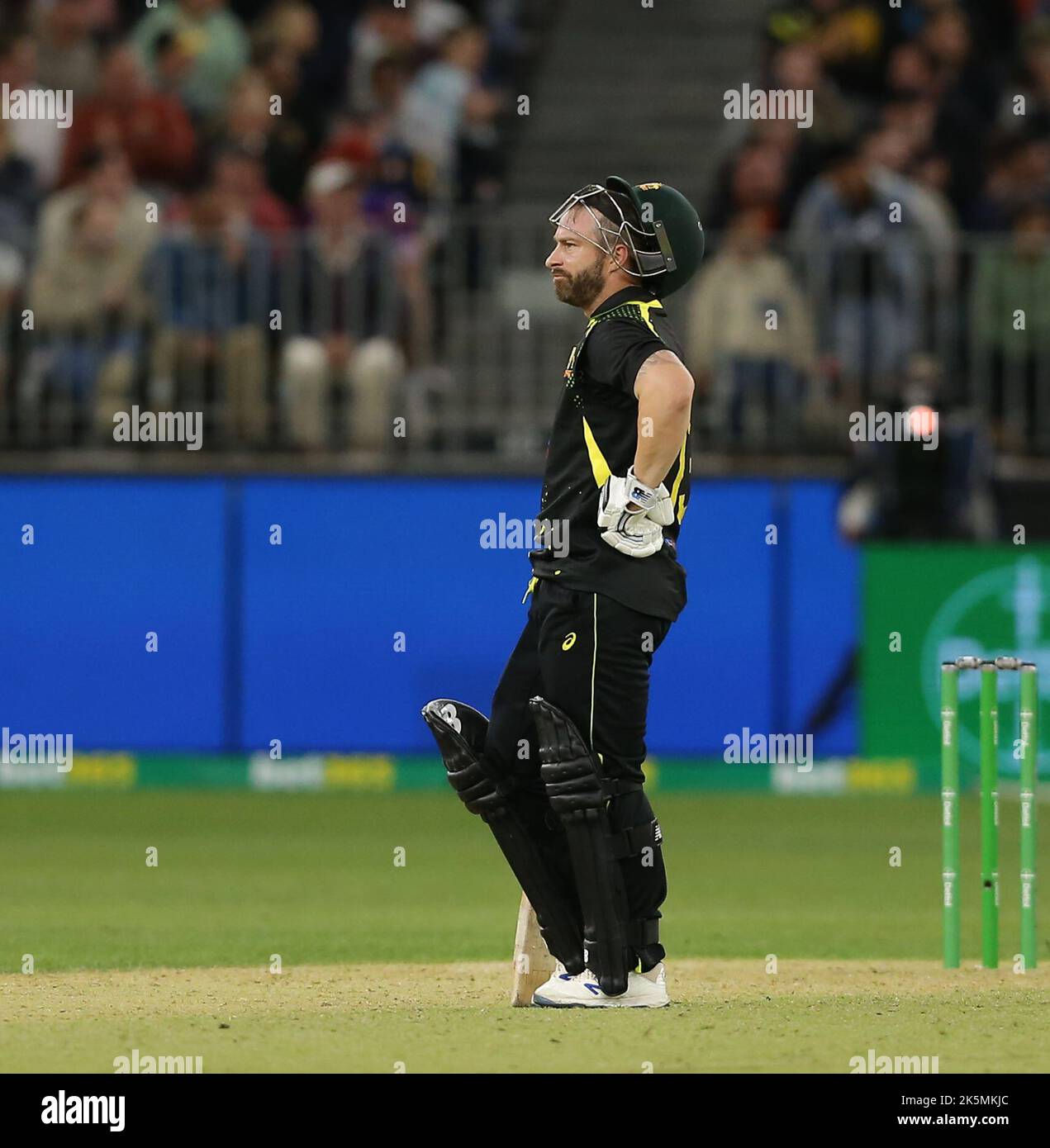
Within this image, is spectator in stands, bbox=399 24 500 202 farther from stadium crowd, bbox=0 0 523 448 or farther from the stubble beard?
the stubble beard

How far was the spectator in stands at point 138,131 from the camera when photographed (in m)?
19.7

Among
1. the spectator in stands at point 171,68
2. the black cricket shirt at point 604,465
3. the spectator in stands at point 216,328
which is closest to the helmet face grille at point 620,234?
the black cricket shirt at point 604,465

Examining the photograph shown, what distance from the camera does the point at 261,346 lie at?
1794 cm

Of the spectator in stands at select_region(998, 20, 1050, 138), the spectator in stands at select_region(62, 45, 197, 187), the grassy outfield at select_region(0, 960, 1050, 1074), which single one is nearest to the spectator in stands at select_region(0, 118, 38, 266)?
the spectator in stands at select_region(62, 45, 197, 187)

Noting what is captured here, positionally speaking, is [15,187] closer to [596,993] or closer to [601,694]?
[601,694]

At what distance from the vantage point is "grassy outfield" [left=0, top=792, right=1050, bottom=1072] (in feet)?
26.1

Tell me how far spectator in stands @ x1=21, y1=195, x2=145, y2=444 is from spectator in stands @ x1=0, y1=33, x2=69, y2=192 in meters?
1.66

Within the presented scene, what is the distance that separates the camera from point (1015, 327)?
59.3 ft

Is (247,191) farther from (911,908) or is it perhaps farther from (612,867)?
(612,867)

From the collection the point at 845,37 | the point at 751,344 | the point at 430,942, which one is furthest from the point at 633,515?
the point at 845,37

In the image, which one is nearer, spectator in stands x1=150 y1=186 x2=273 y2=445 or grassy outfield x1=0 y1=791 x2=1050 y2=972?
grassy outfield x1=0 y1=791 x2=1050 y2=972

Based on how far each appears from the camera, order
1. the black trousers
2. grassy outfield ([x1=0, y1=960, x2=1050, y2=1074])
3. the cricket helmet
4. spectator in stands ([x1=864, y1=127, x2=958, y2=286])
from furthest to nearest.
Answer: spectator in stands ([x1=864, y1=127, x2=958, y2=286]), the cricket helmet, the black trousers, grassy outfield ([x1=0, y1=960, x2=1050, y2=1074])

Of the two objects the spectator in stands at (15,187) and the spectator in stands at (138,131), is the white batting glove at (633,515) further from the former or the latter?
the spectator in stands at (138,131)

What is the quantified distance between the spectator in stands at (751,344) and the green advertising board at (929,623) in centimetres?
129
